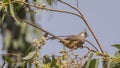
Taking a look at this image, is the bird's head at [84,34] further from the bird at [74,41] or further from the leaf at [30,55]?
the leaf at [30,55]

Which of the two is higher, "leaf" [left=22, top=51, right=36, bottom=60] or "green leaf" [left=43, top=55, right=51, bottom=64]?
"leaf" [left=22, top=51, right=36, bottom=60]

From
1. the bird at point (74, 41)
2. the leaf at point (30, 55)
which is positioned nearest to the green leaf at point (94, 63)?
the bird at point (74, 41)

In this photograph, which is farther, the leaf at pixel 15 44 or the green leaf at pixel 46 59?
the leaf at pixel 15 44

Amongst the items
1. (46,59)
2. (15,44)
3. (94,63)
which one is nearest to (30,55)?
(46,59)

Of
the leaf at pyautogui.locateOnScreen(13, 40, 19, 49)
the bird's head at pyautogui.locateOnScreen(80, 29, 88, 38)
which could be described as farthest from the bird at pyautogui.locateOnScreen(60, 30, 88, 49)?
the leaf at pyautogui.locateOnScreen(13, 40, 19, 49)

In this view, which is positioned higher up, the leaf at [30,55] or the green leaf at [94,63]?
the leaf at [30,55]

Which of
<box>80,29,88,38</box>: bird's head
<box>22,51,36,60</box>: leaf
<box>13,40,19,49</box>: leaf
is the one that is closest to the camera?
<box>22,51,36,60</box>: leaf

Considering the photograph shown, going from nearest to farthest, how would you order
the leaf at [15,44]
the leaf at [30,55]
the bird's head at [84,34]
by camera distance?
1. the leaf at [30,55]
2. the bird's head at [84,34]
3. the leaf at [15,44]

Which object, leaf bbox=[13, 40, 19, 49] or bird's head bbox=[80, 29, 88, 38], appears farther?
leaf bbox=[13, 40, 19, 49]

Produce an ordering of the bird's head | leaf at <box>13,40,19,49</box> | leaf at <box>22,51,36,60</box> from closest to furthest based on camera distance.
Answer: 1. leaf at <box>22,51,36,60</box>
2. the bird's head
3. leaf at <box>13,40,19,49</box>

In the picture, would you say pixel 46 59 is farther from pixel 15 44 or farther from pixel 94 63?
pixel 15 44

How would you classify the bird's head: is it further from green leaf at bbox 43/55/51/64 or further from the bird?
green leaf at bbox 43/55/51/64

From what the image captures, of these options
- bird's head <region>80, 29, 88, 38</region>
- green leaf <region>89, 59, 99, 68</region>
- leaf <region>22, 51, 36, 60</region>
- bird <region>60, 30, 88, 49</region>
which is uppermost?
bird's head <region>80, 29, 88, 38</region>

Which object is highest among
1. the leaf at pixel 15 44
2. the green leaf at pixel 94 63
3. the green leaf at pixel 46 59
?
the leaf at pixel 15 44
